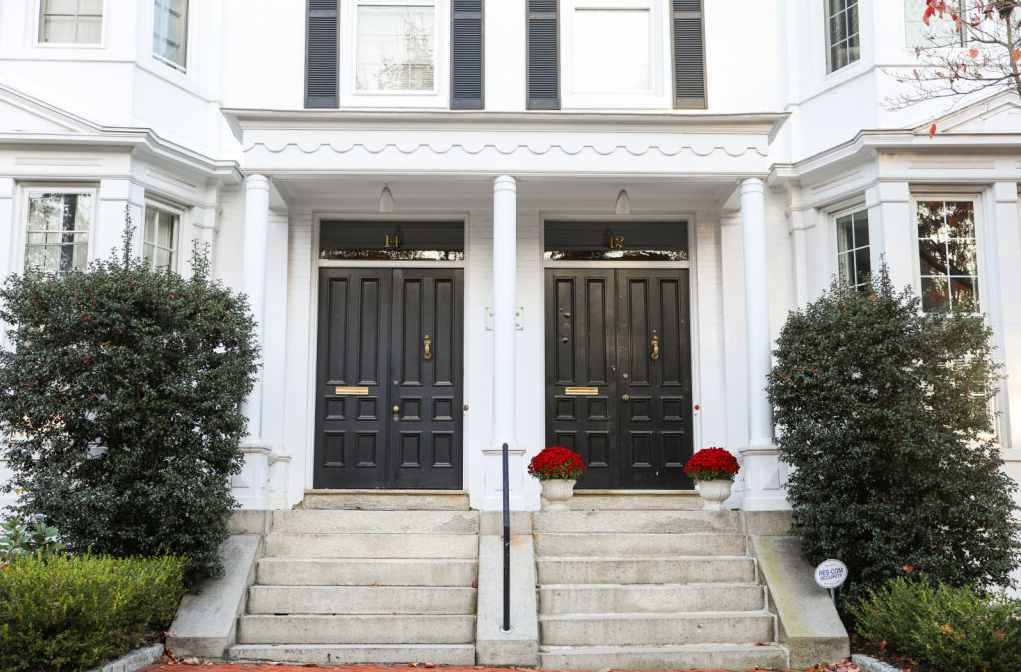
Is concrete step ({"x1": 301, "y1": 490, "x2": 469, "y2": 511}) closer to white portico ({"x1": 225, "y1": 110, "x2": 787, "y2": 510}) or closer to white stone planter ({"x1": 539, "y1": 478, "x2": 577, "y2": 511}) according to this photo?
white portico ({"x1": 225, "y1": 110, "x2": 787, "y2": 510})

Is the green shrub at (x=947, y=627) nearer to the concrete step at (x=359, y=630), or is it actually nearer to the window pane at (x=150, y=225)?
the concrete step at (x=359, y=630)

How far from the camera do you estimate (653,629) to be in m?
6.71

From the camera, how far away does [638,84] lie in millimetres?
10000

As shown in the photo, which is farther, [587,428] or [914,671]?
[587,428]

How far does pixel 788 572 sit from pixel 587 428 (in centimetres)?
301

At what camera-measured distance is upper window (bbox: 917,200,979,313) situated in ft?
29.8

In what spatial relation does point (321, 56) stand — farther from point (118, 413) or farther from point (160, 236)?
point (118, 413)

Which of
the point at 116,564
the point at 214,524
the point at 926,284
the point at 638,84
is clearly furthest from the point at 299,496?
the point at 926,284

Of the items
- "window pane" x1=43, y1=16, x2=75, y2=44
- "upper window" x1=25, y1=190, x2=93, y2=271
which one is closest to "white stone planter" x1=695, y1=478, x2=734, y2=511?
"upper window" x1=25, y1=190, x2=93, y2=271

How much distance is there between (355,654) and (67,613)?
1.99 meters

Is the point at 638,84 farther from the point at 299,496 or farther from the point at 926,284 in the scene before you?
the point at 299,496

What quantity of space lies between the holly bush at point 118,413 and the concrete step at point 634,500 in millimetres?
3592

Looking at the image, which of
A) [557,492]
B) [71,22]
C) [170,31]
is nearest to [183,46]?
[170,31]

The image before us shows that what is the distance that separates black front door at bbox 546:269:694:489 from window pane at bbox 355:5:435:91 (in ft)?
8.77
